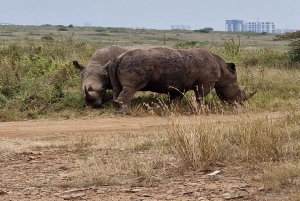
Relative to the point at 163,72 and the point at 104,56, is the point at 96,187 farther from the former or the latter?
the point at 104,56

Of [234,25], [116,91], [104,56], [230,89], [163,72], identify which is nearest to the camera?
[163,72]

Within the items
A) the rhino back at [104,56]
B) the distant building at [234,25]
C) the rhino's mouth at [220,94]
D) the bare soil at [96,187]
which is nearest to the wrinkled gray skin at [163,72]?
the rhino's mouth at [220,94]

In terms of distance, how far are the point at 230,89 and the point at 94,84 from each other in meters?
3.26

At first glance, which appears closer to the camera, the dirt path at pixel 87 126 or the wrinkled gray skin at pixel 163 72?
the dirt path at pixel 87 126

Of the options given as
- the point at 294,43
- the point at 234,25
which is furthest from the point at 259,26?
the point at 294,43

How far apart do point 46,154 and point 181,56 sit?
214 inches

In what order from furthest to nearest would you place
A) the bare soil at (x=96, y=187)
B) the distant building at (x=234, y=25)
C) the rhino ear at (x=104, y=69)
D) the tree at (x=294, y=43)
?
the distant building at (x=234, y=25), the tree at (x=294, y=43), the rhino ear at (x=104, y=69), the bare soil at (x=96, y=187)

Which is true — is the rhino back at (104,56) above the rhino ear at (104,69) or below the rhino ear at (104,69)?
above

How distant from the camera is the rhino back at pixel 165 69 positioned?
525 inches

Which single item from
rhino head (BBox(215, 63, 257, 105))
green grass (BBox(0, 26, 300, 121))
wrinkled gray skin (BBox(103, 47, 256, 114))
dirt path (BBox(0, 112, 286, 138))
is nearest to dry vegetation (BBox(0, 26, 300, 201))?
dirt path (BBox(0, 112, 286, 138))

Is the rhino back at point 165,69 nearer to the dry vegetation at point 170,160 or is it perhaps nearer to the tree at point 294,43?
the dry vegetation at point 170,160

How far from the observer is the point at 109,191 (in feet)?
22.9

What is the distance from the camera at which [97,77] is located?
14.5 m

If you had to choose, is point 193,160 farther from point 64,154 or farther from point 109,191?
point 64,154
